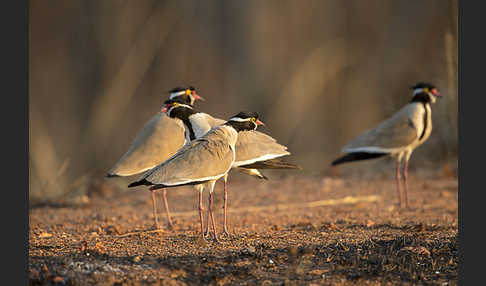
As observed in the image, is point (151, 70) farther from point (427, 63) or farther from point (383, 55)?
point (427, 63)

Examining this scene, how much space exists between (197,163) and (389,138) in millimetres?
3880

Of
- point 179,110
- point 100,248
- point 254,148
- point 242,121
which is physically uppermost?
point 179,110

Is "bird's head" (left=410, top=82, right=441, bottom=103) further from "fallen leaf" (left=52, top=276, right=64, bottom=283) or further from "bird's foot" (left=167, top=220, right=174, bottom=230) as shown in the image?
"fallen leaf" (left=52, top=276, right=64, bottom=283)

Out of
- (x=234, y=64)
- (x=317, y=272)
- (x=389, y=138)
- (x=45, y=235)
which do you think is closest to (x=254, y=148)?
(x=317, y=272)

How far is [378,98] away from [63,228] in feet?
27.4

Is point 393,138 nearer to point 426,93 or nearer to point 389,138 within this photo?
point 389,138

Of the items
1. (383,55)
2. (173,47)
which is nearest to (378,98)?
(383,55)

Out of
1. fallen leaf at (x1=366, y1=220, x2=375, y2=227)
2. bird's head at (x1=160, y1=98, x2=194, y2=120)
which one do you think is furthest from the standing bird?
bird's head at (x1=160, y1=98, x2=194, y2=120)

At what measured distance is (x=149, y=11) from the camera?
12.5 meters

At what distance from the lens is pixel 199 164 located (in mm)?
4547

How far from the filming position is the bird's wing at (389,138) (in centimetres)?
760

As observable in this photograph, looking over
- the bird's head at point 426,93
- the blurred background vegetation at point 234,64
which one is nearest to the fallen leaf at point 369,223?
the bird's head at point 426,93

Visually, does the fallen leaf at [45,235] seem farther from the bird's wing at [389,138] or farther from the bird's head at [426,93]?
the bird's head at [426,93]

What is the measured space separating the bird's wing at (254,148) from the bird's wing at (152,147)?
0.83 m
